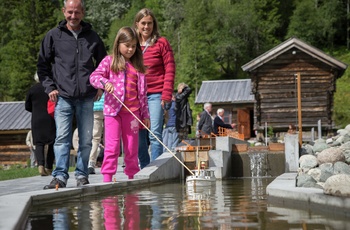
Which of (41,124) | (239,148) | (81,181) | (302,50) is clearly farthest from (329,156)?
(302,50)

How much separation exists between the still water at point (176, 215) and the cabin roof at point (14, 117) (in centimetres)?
2829

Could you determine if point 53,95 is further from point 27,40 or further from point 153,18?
point 27,40

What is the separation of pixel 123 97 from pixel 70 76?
2.79 ft

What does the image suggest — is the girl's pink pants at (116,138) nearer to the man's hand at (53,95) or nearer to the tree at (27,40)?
the man's hand at (53,95)

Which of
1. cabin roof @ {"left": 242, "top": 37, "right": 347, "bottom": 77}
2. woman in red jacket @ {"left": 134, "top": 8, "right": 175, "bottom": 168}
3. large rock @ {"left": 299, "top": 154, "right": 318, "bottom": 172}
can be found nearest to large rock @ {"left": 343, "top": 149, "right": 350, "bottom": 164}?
large rock @ {"left": 299, "top": 154, "right": 318, "bottom": 172}

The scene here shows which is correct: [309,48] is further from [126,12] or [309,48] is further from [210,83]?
[126,12]

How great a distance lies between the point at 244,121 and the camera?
3947cm

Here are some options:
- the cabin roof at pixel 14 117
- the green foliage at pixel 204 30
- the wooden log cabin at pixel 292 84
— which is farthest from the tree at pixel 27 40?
the wooden log cabin at pixel 292 84

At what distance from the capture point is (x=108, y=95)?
25.4 feet

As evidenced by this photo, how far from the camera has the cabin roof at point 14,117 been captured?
111 feet

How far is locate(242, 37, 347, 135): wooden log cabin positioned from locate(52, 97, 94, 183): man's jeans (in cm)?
2502

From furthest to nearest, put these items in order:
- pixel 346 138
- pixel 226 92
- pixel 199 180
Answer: pixel 226 92 < pixel 346 138 < pixel 199 180

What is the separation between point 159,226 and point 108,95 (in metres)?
3.68

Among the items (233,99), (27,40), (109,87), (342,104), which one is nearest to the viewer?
(109,87)
